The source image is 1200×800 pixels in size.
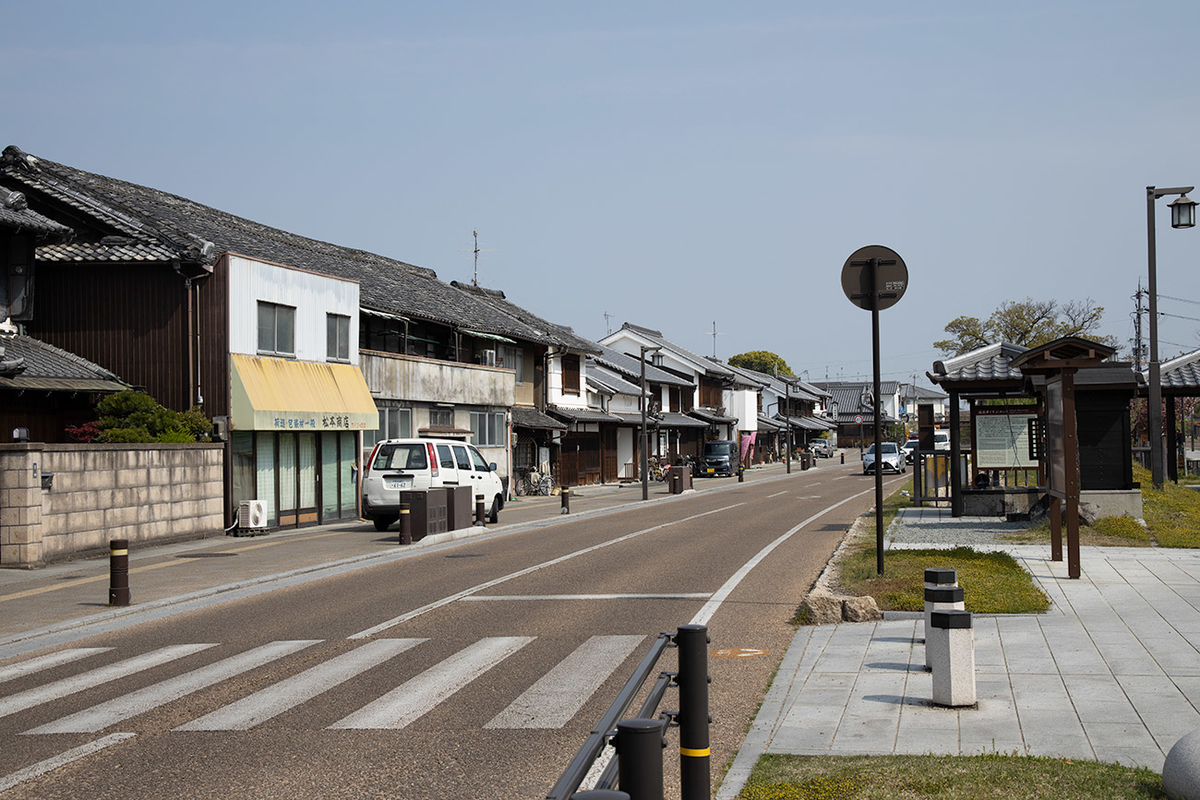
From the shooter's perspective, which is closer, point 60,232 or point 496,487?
point 60,232

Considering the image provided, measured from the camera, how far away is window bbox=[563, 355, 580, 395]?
5062 cm

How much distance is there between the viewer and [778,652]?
9.59 metres

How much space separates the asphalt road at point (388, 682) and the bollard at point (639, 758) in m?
2.43

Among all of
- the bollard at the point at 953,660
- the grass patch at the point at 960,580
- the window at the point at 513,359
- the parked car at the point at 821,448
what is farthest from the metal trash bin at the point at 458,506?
the parked car at the point at 821,448

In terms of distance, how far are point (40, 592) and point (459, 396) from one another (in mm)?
22368

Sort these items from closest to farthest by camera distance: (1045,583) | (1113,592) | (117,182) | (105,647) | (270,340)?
(105,647), (1113,592), (1045,583), (270,340), (117,182)

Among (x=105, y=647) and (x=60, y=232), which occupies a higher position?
(x=60, y=232)

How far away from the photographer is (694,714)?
4.53 metres

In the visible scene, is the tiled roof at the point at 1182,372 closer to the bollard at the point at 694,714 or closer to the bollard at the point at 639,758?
the bollard at the point at 694,714

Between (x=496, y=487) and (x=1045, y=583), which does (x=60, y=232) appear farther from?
(x=1045, y=583)

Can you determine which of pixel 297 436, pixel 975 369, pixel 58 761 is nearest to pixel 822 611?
pixel 58 761

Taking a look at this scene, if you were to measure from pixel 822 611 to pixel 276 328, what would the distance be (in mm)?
19615

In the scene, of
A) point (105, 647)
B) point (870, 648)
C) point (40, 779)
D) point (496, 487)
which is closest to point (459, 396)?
point (496, 487)

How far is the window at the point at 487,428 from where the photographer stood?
3878 cm
